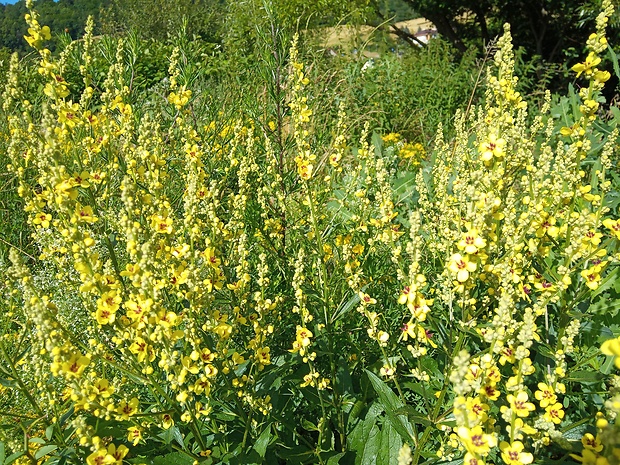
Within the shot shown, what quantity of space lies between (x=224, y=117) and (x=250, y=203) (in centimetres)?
89

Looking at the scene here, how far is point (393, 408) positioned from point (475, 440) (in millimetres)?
771

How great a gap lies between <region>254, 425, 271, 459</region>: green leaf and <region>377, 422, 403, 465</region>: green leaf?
1.51 feet

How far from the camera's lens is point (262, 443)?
192 centimetres

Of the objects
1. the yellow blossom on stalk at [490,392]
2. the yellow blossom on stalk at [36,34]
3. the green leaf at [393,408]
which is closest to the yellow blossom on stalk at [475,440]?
the yellow blossom on stalk at [490,392]

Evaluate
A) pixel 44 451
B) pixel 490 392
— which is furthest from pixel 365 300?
pixel 44 451

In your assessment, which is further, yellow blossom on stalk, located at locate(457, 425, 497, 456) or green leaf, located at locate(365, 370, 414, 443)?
green leaf, located at locate(365, 370, 414, 443)

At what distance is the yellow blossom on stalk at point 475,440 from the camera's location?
1.21 meters

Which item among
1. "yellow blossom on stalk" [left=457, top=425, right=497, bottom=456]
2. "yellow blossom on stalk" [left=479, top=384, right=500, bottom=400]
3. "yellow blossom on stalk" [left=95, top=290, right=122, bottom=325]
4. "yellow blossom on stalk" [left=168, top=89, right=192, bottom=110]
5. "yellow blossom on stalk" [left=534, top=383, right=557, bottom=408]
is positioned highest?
"yellow blossom on stalk" [left=168, top=89, right=192, bottom=110]

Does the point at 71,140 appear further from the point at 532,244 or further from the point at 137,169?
the point at 532,244

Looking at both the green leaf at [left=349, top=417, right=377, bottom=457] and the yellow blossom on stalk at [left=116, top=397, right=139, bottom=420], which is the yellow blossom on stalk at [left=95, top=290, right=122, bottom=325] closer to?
the yellow blossom on stalk at [left=116, top=397, right=139, bottom=420]

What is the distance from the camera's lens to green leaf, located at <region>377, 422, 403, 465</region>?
2.01 m

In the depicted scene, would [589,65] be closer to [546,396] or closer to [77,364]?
[546,396]

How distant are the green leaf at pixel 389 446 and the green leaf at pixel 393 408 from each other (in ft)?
0.14

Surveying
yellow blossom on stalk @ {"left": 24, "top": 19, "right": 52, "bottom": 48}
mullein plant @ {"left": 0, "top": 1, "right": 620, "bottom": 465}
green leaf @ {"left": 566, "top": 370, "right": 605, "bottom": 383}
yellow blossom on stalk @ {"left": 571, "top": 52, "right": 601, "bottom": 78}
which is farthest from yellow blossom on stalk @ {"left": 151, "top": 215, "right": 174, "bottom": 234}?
yellow blossom on stalk @ {"left": 571, "top": 52, "right": 601, "bottom": 78}
